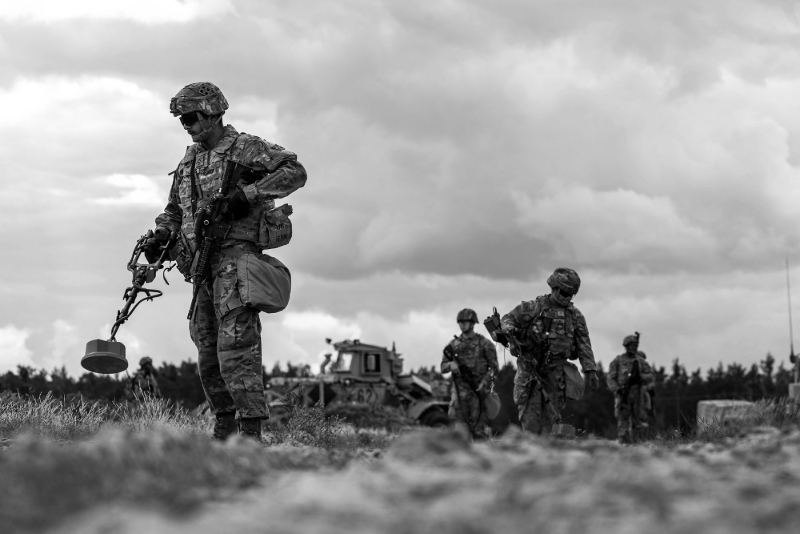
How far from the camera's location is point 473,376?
18531mm

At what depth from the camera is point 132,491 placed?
2977mm

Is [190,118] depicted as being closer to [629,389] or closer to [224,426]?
[224,426]

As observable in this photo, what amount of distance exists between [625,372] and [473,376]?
16.4 feet

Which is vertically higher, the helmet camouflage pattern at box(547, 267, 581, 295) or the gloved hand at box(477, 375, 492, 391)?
the helmet camouflage pattern at box(547, 267, 581, 295)

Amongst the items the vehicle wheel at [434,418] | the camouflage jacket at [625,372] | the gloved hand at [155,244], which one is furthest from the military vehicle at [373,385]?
the gloved hand at [155,244]

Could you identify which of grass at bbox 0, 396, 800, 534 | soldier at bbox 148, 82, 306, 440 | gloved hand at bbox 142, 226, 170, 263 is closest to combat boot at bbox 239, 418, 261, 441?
soldier at bbox 148, 82, 306, 440

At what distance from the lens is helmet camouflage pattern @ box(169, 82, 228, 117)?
7.80 m

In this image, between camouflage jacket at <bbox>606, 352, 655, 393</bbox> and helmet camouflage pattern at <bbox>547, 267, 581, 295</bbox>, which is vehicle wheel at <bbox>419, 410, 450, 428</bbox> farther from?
helmet camouflage pattern at <bbox>547, 267, 581, 295</bbox>

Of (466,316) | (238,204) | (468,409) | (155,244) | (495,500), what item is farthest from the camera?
(466,316)

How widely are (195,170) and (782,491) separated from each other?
5700mm

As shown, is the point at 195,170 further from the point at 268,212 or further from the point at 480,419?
the point at 480,419

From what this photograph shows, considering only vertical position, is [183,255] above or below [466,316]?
below

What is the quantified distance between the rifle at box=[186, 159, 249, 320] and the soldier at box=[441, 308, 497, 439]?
10683mm

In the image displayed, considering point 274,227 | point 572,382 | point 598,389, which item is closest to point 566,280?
point 572,382
